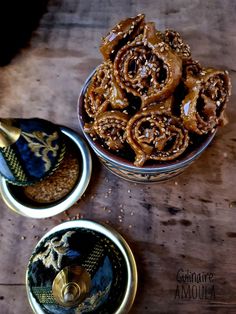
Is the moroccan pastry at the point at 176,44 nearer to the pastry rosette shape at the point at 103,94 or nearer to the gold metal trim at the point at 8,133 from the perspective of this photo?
the pastry rosette shape at the point at 103,94

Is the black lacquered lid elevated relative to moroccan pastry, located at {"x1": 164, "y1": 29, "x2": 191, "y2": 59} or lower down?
lower down

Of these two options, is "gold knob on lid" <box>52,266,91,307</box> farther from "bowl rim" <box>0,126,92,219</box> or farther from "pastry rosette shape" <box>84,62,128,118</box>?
"pastry rosette shape" <box>84,62,128,118</box>

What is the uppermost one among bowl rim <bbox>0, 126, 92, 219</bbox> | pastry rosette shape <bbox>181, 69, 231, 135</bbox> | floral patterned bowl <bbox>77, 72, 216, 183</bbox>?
pastry rosette shape <bbox>181, 69, 231, 135</bbox>

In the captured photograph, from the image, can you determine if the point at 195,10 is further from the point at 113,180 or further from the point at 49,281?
the point at 49,281

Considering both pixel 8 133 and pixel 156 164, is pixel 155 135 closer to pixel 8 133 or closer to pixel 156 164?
pixel 156 164

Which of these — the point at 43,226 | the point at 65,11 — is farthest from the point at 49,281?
the point at 65,11

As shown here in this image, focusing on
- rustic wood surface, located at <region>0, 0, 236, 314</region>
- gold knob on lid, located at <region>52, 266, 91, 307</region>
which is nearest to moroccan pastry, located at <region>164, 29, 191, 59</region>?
rustic wood surface, located at <region>0, 0, 236, 314</region>
